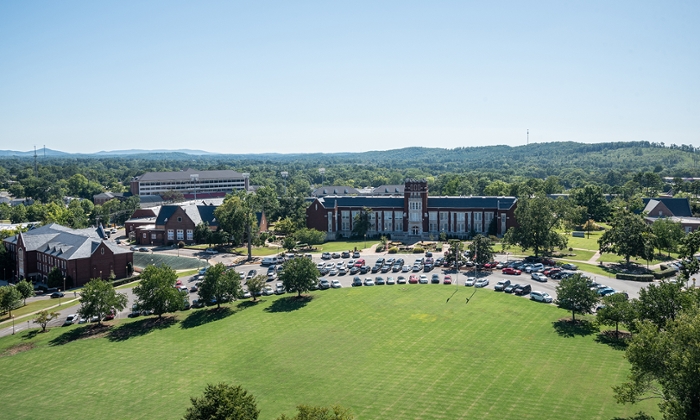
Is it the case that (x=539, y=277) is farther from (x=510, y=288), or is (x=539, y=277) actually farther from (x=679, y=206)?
(x=679, y=206)

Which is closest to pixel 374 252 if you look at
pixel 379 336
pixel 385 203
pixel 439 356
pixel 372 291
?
pixel 385 203

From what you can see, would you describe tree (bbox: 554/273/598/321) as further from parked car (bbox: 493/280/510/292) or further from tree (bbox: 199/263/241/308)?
tree (bbox: 199/263/241/308)

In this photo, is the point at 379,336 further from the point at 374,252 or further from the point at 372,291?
the point at 374,252

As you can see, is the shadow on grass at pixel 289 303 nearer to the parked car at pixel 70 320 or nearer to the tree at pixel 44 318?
the parked car at pixel 70 320

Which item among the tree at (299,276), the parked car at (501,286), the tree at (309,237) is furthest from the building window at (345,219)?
the parked car at (501,286)

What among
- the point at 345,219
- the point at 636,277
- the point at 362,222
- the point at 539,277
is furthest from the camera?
the point at 345,219

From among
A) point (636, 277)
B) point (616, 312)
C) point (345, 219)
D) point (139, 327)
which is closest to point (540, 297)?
point (616, 312)
